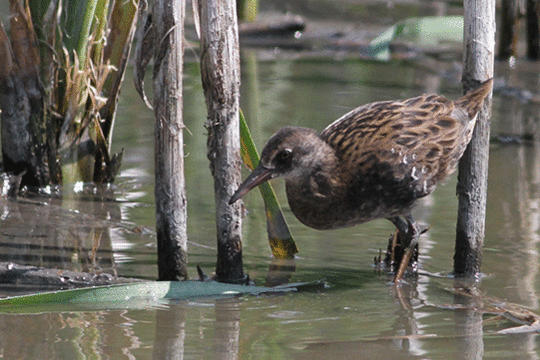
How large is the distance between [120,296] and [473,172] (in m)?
1.94

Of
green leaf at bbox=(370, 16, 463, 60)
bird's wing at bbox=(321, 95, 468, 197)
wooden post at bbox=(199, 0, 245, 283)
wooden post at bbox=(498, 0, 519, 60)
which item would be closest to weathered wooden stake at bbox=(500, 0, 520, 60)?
wooden post at bbox=(498, 0, 519, 60)

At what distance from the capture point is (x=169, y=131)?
4035 millimetres

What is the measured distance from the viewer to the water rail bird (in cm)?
444

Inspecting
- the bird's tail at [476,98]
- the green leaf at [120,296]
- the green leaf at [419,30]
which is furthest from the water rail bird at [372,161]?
the green leaf at [419,30]

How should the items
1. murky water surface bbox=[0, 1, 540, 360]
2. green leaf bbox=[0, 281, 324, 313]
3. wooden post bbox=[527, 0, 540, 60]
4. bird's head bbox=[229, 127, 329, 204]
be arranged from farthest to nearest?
wooden post bbox=[527, 0, 540, 60] < bird's head bbox=[229, 127, 329, 204] < green leaf bbox=[0, 281, 324, 313] < murky water surface bbox=[0, 1, 540, 360]

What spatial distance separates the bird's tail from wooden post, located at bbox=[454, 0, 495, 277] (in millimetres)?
32

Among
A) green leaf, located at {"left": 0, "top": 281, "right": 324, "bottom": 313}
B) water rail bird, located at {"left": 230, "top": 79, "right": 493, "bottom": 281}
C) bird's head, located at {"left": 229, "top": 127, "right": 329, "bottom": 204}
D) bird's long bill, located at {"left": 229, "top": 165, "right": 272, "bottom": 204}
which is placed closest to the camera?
green leaf, located at {"left": 0, "top": 281, "right": 324, "bottom": 313}

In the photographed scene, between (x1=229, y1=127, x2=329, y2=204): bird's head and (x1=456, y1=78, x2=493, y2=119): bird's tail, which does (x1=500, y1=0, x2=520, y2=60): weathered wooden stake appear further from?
(x1=229, y1=127, x2=329, y2=204): bird's head

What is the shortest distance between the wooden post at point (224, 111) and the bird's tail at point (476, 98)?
126cm

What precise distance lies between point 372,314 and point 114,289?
1185mm

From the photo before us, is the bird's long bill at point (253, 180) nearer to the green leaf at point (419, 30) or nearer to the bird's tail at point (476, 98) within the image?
the bird's tail at point (476, 98)

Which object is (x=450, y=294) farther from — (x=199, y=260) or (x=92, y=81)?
(x=92, y=81)

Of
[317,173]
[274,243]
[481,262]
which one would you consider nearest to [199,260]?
[274,243]

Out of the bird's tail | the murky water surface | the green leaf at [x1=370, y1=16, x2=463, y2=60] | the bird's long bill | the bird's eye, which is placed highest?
the green leaf at [x1=370, y1=16, x2=463, y2=60]
